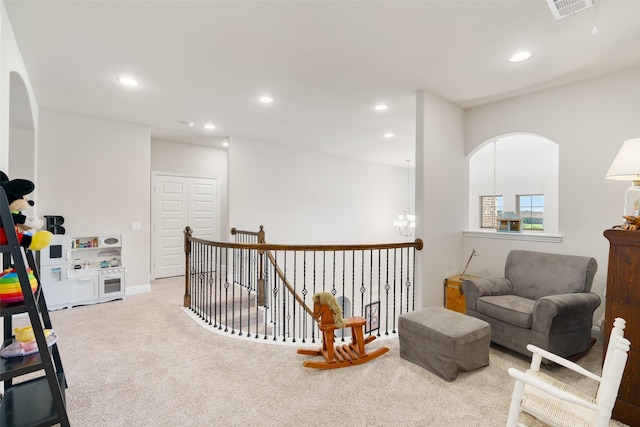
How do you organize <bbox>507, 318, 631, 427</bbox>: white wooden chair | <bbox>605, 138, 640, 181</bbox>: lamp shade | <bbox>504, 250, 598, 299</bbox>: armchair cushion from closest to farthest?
<bbox>507, 318, 631, 427</bbox>: white wooden chair, <bbox>605, 138, 640, 181</bbox>: lamp shade, <bbox>504, 250, 598, 299</bbox>: armchair cushion

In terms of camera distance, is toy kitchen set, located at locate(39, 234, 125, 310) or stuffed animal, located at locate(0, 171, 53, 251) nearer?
stuffed animal, located at locate(0, 171, 53, 251)

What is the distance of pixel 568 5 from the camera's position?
1.92 meters

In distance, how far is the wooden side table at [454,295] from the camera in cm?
363

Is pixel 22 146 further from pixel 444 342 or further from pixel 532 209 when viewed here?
pixel 532 209

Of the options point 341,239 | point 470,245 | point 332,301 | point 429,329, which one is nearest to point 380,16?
point 332,301

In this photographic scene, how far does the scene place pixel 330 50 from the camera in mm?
2660

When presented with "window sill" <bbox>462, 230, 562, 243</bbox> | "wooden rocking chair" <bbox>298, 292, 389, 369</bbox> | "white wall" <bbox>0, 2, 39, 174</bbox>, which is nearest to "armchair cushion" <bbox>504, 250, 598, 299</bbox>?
"window sill" <bbox>462, 230, 562, 243</bbox>

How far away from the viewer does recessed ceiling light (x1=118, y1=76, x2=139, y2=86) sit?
10.6 feet

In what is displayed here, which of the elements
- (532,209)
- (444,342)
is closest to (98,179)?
(444,342)

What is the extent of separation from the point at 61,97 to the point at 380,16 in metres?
4.03

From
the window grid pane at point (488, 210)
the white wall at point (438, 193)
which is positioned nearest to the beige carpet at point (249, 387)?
the white wall at point (438, 193)

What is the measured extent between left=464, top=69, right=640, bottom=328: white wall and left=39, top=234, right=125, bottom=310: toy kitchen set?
227 inches

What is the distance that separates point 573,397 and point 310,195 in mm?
5947

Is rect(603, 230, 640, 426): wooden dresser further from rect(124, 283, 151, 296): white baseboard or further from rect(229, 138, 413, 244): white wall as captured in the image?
rect(124, 283, 151, 296): white baseboard
